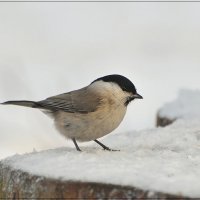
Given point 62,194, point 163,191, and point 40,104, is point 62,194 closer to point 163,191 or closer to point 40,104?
point 163,191

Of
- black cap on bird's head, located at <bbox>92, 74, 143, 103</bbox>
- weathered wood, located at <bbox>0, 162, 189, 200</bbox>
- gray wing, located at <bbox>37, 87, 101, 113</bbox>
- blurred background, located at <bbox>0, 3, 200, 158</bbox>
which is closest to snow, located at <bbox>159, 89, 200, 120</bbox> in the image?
blurred background, located at <bbox>0, 3, 200, 158</bbox>

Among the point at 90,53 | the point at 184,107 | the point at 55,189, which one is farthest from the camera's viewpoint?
the point at 90,53

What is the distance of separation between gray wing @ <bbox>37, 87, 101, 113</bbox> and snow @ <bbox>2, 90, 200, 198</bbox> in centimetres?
28

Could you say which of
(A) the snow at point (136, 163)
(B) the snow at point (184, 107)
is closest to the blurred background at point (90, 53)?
(B) the snow at point (184, 107)

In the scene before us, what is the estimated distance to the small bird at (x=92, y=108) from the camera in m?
5.01

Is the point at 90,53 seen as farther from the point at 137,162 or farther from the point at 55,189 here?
the point at 55,189

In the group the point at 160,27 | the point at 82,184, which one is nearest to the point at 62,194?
the point at 82,184

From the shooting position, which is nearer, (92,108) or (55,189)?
(55,189)

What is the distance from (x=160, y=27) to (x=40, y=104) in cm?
634

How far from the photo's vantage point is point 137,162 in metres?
4.16

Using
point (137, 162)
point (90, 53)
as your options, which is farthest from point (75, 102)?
point (90, 53)

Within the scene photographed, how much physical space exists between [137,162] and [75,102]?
1092mm

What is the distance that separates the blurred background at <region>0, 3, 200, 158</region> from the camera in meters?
7.85

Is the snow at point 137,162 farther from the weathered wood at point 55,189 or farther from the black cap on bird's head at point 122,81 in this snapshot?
the black cap on bird's head at point 122,81
